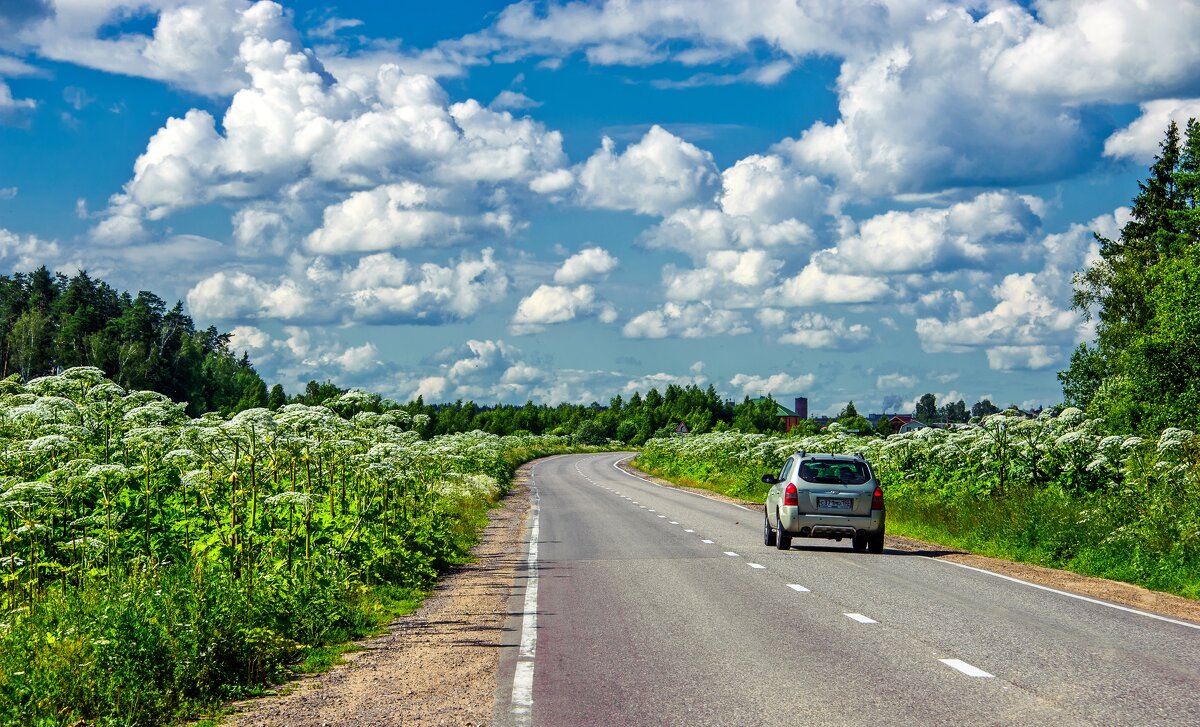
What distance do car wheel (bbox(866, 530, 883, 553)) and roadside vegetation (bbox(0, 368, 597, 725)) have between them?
346 inches

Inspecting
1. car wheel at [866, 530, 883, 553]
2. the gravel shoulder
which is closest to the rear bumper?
car wheel at [866, 530, 883, 553]

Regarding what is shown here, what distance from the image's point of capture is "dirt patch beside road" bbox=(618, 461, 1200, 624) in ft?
46.7

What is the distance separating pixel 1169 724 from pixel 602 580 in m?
10.1

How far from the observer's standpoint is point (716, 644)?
1091 cm

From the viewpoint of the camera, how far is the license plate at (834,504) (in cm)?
2133

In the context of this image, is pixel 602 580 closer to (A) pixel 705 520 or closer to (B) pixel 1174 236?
(A) pixel 705 520

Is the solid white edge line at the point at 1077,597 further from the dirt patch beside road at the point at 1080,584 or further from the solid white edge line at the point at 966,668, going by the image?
the solid white edge line at the point at 966,668

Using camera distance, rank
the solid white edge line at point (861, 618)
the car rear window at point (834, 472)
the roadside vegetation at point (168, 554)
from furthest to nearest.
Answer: the car rear window at point (834, 472) → the solid white edge line at point (861, 618) → the roadside vegetation at point (168, 554)

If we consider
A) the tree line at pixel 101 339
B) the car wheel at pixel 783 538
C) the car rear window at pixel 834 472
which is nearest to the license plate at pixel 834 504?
the car rear window at pixel 834 472

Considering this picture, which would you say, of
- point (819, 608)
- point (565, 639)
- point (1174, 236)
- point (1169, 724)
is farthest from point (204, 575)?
point (1174, 236)

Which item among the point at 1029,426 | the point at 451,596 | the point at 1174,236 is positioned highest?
the point at 1174,236

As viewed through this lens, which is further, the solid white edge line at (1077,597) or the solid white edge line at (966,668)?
the solid white edge line at (1077,597)

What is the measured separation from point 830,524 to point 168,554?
1262 centimetres

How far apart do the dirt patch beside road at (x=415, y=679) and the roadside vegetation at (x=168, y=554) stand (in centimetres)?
41
